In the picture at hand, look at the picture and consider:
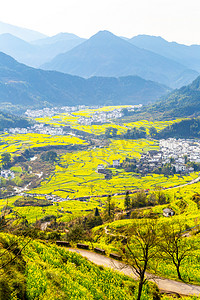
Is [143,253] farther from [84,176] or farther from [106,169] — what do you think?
[106,169]

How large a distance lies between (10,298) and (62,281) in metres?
4.09

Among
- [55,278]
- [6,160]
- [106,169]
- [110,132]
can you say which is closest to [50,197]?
[106,169]

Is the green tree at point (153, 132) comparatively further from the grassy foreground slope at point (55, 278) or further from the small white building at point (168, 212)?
the grassy foreground slope at point (55, 278)

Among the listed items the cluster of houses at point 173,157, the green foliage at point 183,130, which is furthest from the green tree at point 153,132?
the cluster of houses at point 173,157

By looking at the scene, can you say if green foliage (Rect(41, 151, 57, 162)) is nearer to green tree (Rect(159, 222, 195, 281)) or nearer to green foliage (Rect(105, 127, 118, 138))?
green foliage (Rect(105, 127, 118, 138))

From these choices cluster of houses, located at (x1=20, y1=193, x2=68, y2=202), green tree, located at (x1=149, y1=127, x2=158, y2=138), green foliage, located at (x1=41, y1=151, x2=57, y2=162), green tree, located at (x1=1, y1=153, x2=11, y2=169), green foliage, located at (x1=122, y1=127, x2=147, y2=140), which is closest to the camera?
cluster of houses, located at (x1=20, y1=193, x2=68, y2=202)

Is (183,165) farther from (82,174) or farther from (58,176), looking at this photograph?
(58,176)

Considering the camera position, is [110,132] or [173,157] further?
[110,132]

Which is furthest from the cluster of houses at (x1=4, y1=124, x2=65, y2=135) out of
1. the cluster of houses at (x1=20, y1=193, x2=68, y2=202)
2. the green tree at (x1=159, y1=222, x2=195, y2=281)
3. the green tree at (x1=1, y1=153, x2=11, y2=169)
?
the green tree at (x1=159, y1=222, x2=195, y2=281)

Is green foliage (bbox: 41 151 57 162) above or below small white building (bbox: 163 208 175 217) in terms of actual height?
below

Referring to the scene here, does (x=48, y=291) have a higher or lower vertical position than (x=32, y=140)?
higher

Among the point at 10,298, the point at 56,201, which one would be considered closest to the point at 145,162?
the point at 56,201

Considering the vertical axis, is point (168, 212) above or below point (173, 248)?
below

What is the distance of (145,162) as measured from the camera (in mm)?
118500
